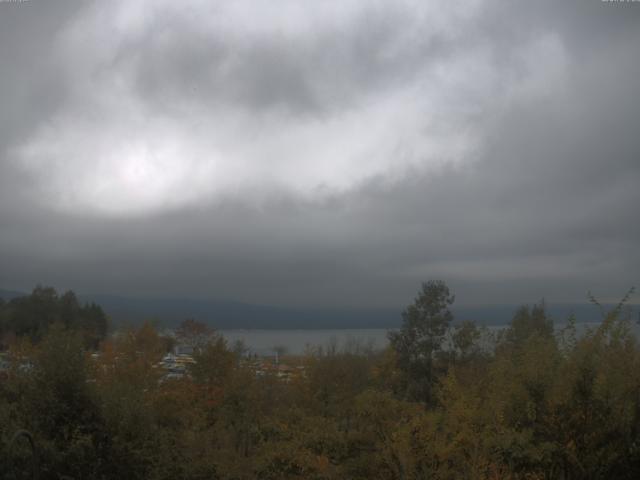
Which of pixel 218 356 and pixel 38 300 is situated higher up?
pixel 38 300

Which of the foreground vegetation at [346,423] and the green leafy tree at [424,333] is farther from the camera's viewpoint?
the green leafy tree at [424,333]

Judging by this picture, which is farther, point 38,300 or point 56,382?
point 38,300

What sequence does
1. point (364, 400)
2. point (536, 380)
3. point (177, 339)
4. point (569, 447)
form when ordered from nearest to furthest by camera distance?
1. point (569, 447)
2. point (536, 380)
3. point (364, 400)
4. point (177, 339)

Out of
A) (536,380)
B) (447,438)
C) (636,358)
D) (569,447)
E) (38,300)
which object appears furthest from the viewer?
(38,300)

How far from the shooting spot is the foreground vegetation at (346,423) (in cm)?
1491

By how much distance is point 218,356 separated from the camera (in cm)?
3669

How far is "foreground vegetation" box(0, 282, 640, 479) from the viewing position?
14.9 meters

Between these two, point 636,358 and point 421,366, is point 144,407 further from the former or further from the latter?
point 421,366

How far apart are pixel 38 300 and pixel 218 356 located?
160 ft

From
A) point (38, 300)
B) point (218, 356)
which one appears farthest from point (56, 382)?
point (38, 300)

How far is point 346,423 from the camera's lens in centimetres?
3256

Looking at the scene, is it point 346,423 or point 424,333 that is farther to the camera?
point 424,333

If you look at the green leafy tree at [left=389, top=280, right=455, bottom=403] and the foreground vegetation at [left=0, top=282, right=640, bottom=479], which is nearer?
the foreground vegetation at [left=0, top=282, right=640, bottom=479]

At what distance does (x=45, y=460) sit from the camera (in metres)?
16.5
